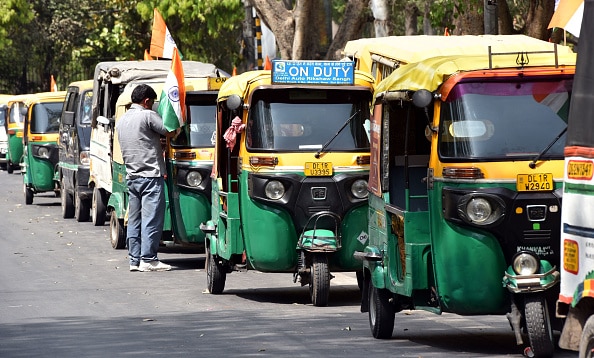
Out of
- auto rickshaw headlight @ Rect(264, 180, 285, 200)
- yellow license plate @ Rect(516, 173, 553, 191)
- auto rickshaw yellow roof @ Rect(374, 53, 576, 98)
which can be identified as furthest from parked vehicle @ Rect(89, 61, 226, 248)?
yellow license plate @ Rect(516, 173, 553, 191)

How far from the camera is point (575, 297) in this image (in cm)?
730

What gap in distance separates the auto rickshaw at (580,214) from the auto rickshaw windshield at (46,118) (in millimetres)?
20838

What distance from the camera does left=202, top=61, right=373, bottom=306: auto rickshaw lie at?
12922 mm

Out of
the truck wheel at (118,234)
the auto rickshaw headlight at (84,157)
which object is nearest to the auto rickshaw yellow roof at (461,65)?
the truck wheel at (118,234)

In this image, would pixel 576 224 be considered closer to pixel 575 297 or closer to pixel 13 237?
pixel 575 297

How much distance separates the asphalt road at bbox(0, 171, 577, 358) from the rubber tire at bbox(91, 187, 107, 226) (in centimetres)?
383

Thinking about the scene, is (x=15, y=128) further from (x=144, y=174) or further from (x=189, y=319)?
(x=189, y=319)

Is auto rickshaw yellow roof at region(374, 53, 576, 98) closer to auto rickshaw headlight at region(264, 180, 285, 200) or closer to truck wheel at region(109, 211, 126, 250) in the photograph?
auto rickshaw headlight at region(264, 180, 285, 200)

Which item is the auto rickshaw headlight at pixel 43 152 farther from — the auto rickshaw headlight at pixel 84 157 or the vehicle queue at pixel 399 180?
the vehicle queue at pixel 399 180

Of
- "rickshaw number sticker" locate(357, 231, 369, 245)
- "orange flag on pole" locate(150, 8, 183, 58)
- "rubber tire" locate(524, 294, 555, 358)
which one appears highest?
"orange flag on pole" locate(150, 8, 183, 58)

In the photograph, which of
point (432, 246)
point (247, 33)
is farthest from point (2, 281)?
point (247, 33)

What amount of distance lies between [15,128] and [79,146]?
13970 mm

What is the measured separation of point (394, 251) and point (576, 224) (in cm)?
331

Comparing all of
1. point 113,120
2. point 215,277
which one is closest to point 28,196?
point 113,120
